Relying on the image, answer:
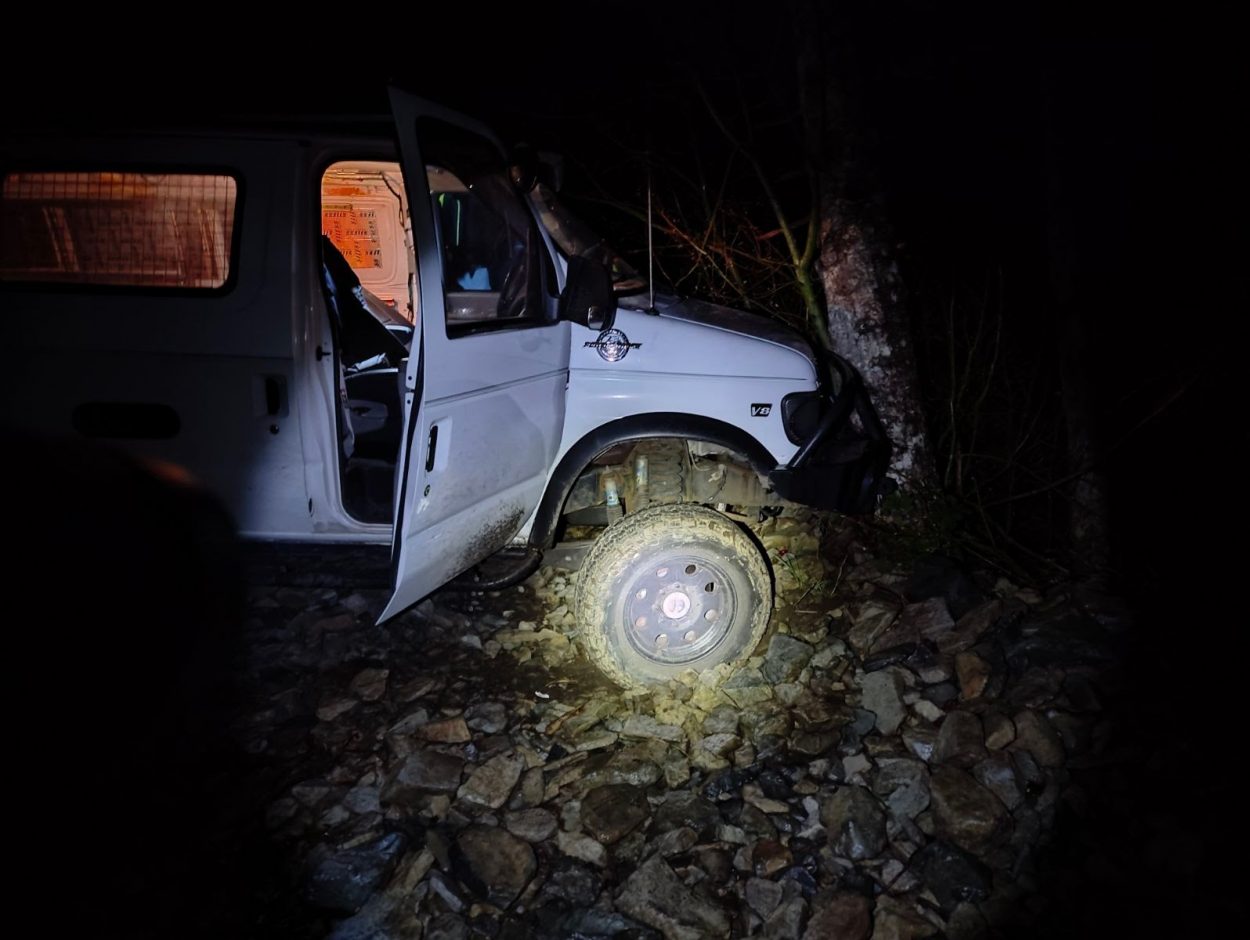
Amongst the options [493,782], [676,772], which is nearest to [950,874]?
[676,772]

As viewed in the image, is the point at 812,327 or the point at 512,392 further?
the point at 812,327

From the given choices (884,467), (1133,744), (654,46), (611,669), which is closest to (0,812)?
(611,669)

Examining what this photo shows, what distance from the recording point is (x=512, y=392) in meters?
3.05

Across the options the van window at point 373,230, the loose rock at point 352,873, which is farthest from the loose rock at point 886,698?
the van window at point 373,230

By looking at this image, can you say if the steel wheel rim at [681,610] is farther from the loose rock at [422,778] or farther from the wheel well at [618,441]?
the loose rock at [422,778]

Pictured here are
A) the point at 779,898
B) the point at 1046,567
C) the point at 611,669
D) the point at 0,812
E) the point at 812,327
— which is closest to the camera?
the point at 779,898

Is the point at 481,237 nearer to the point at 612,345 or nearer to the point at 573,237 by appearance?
the point at 573,237

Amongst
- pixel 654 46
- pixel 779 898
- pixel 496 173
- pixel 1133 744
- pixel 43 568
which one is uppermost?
pixel 654 46

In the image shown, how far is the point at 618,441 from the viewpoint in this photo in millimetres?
3314

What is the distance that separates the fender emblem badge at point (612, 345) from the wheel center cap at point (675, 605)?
104 cm

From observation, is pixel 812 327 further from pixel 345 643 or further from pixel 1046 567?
pixel 345 643

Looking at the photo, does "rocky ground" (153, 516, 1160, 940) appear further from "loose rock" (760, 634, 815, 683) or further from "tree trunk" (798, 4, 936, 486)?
"tree trunk" (798, 4, 936, 486)

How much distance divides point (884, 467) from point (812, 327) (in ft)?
5.24

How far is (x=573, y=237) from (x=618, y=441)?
953mm
